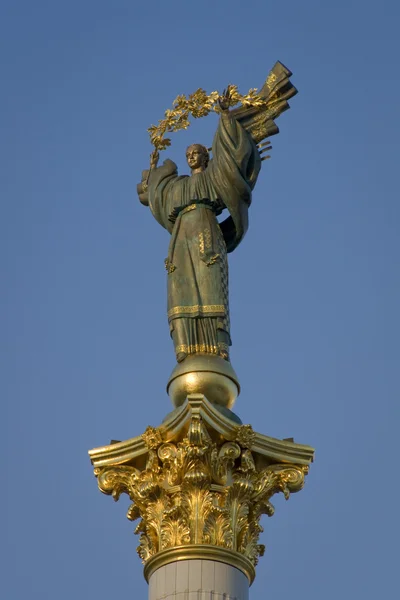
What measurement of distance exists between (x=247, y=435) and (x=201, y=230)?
15.9 feet

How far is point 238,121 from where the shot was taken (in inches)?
1228

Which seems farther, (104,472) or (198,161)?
(198,161)

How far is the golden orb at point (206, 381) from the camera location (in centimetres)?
2797

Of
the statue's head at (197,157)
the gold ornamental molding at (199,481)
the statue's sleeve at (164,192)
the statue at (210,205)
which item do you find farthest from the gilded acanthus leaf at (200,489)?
the statue's head at (197,157)

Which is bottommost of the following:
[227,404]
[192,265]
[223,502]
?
[223,502]

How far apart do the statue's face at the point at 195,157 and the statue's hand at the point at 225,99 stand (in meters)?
1.02

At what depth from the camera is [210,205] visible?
30.7 m

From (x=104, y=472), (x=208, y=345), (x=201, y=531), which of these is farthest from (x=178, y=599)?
(x=208, y=345)

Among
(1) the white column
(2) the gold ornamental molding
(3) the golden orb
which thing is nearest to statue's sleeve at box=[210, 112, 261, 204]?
(3) the golden orb

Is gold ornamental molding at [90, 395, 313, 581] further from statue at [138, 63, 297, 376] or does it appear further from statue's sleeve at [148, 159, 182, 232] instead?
statue's sleeve at [148, 159, 182, 232]

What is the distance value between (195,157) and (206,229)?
1987 mm

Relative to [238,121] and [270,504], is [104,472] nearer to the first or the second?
[270,504]

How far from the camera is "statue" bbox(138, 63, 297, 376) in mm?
29250

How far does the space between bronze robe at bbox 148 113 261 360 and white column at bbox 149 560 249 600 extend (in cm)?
426
